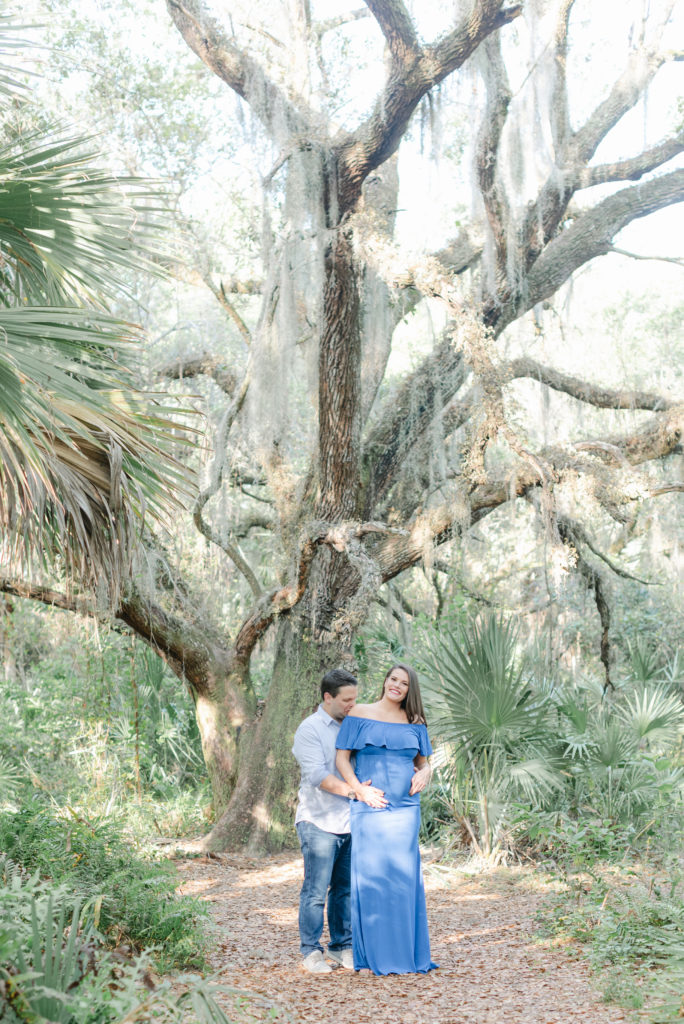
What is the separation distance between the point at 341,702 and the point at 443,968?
4.94 ft

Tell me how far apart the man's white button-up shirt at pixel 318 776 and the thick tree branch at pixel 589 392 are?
532 centimetres

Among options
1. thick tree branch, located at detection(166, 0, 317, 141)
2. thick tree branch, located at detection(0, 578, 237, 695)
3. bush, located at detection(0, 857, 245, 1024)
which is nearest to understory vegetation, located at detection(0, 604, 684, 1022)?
bush, located at detection(0, 857, 245, 1024)

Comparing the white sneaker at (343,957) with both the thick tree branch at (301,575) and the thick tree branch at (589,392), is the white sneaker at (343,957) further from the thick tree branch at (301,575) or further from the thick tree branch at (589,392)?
the thick tree branch at (589,392)

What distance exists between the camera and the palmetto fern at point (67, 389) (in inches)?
181

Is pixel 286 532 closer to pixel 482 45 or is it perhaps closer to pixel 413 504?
pixel 413 504

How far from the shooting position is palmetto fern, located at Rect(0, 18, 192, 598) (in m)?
4.61

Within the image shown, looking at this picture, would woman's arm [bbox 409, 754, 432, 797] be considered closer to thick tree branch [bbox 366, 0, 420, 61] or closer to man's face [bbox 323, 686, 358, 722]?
man's face [bbox 323, 686, 358, 722]

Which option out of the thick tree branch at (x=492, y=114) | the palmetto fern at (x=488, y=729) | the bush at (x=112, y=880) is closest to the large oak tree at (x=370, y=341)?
the thick tree branch at (x=492, y=114)

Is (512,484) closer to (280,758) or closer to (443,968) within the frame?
(280,758)

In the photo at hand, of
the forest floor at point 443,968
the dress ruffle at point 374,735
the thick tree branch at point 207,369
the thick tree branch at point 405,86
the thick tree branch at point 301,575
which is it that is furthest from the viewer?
the thick tree branch at point 207,369

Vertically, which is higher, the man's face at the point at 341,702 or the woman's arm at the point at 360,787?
the man's face at the point at 341,702

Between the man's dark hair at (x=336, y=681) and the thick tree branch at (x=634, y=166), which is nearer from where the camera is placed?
the man's dark hair at (x=336, y=681)

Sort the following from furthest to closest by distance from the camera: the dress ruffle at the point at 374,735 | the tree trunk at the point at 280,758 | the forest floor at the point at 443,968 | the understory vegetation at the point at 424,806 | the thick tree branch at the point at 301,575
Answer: the tree trunk at the point at 280,758 < the thick tree branch at the point at 301,575 < the dress ruffle at the point at 374,735 < the forest floor at the point at 443,968 < the understory vegetation at the point at 424,806

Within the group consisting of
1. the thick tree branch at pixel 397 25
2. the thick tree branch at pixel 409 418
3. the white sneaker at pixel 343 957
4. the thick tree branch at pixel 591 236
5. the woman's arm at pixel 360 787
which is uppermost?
the thick tree branch at pixel 397 25
